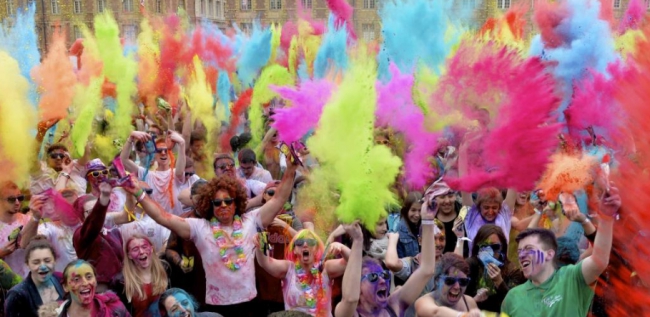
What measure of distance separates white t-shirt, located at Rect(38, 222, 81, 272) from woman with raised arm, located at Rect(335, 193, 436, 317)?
207cm

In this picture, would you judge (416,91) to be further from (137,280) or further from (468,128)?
(137,280)

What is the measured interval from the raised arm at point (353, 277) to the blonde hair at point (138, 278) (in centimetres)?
125

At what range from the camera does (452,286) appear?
4156 millimetres

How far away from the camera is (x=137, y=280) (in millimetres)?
4770

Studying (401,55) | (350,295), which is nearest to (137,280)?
(350,295)

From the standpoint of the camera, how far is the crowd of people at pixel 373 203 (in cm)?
399

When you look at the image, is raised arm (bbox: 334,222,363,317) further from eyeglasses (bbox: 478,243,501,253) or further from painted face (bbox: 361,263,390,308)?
eyeglasses (bbox: 478,243,501,253)

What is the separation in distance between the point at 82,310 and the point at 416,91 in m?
3.85

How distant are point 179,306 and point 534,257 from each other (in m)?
1.95

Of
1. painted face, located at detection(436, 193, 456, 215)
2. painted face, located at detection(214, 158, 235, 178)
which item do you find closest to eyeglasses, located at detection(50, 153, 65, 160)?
painted face, located at detection(214, 158, 235, 178)

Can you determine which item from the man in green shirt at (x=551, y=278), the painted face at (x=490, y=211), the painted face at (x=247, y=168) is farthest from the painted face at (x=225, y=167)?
the man in green shirt at (x=551, y=278)

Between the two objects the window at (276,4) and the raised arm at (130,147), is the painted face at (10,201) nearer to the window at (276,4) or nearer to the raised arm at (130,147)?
the raised arm at (130,147)

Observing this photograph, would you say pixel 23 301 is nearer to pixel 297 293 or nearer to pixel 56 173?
pixel 297 293

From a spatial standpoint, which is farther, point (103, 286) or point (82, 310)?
point (103, 286)
